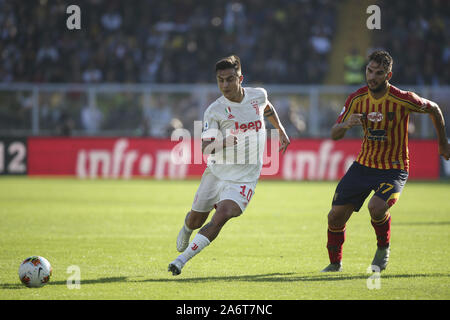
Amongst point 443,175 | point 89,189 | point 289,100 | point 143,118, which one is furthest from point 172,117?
point 443,175

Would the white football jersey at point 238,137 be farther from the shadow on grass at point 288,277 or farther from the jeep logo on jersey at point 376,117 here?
the jeep logo on jersey at point 376,117

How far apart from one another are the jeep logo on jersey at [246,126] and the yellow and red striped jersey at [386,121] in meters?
0.89

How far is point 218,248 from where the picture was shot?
956cm

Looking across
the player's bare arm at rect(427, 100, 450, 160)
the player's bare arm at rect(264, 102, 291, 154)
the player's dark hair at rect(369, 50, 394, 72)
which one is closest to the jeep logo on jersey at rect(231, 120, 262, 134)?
the player's bare arm at rect(264, 102, 291, 154)

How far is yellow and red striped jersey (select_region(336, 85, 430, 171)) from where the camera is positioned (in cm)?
767

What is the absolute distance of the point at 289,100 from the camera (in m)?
23.4

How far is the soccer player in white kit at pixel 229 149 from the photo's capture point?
7285 mm

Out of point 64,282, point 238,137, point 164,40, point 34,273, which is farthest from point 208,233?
point 164,40

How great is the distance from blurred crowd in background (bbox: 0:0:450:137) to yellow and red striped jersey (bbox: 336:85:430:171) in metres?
17.4

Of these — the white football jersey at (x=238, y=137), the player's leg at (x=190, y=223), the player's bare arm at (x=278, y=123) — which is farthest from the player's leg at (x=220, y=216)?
the player's bare arm at (x=278, y=123)

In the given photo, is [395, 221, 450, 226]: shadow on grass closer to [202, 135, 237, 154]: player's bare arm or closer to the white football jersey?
the white football jersey
